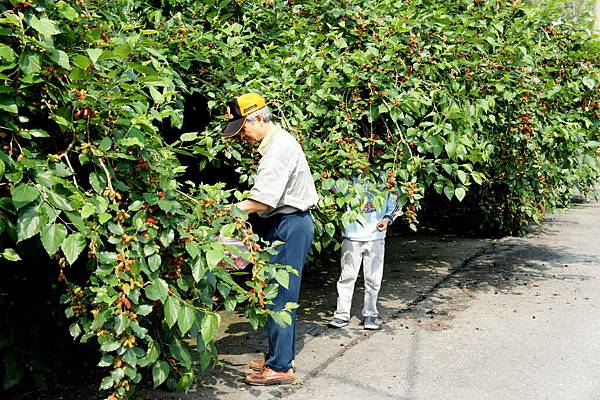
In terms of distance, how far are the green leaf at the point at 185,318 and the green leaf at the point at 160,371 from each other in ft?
1.16

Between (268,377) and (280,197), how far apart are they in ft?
3.84

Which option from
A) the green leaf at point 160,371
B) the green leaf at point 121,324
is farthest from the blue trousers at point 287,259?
the green leaf at point 121,324

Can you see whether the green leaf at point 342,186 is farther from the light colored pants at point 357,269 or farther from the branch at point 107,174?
the branch at point 107,174

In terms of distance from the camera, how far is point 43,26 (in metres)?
3.05

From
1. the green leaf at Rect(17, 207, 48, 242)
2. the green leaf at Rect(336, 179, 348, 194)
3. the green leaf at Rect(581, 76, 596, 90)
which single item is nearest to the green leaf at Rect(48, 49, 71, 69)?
the green leaf at Rect(17, 207, 48, 242)

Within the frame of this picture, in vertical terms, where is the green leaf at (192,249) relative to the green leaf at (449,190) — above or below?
below

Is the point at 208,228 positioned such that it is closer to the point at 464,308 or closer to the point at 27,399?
the point at 27,399

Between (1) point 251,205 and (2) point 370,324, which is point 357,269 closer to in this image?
(2) point 370,324

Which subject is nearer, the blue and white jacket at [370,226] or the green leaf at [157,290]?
the green leaf at [157,290]

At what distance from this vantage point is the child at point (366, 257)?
6109mm

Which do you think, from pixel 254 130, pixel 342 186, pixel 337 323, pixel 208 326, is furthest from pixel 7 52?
pixel 337 323

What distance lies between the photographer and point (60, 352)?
496cm

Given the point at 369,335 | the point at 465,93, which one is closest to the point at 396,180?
the point at 465,93

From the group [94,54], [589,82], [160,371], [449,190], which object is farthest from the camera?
[589,82]
